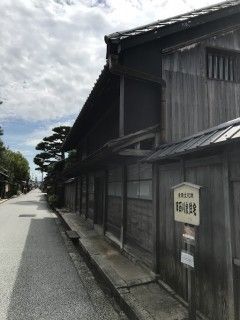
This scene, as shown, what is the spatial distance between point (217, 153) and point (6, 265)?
703 centimetres

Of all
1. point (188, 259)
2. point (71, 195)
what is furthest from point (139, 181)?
point (71, 195)

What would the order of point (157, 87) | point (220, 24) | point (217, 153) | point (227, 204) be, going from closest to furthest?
point (227, 204), point (217, 153), point (157, 87), point (220, 24)

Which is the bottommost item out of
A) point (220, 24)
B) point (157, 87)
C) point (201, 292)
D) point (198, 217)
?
point (201, 292)

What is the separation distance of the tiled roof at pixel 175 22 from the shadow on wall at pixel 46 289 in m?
6.04

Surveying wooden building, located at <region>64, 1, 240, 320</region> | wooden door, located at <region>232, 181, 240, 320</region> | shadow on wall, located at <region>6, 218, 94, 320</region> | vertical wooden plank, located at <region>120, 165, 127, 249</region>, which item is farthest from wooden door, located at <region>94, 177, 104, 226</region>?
wooden door, located at <region>232, 181, 240, 320</region>

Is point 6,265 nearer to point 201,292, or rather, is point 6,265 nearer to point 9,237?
point 9,237

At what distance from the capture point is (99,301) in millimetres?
6109

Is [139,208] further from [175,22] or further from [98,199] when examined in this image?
[98,199]

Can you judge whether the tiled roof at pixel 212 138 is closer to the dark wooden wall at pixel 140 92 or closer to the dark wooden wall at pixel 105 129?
the dark wooden wall at pixel 140 92

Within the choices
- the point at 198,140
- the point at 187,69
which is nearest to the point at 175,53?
the point at 187,69

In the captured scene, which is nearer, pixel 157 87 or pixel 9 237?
pixel 157 87

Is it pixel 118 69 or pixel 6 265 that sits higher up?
pixel 118 69

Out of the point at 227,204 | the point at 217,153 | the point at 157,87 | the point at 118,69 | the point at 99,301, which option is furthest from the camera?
the point at 157,87

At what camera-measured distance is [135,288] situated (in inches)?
243
